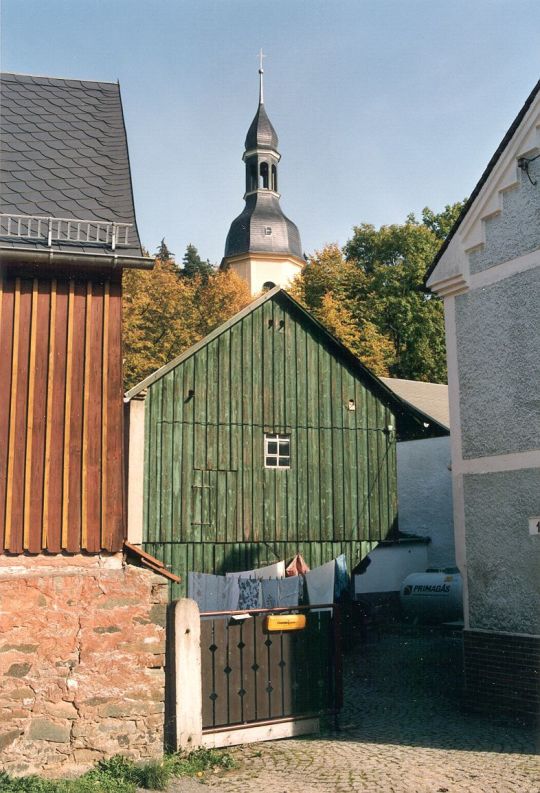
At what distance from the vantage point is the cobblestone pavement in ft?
26.5

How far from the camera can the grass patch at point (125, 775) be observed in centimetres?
757

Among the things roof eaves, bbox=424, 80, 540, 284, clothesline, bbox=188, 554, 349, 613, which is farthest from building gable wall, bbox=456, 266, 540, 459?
clothesline, bbox=188, 554, 349, 613

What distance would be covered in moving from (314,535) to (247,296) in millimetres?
27480

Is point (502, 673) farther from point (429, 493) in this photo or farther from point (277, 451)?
point (429, 493)

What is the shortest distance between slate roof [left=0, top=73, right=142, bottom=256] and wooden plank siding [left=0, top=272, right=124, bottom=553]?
2.09 feet

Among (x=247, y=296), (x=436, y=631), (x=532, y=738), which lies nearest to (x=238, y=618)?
(x=532, y=738)

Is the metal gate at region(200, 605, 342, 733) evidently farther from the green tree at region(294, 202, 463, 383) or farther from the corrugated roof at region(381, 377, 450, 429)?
the green tree at region(294, 202, 463, 383)

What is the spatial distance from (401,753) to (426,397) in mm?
19530

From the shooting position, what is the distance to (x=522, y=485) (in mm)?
11039

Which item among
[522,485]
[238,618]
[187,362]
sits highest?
[187,362]

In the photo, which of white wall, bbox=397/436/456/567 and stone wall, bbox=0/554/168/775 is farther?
white wall, bbox=397/436/456/567

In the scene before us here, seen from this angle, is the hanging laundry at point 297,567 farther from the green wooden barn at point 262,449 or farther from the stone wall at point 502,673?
the stone wall at point 502,673

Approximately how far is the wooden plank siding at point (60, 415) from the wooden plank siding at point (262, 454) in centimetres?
766

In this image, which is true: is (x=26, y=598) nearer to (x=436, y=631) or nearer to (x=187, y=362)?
(x=187, y=362)
